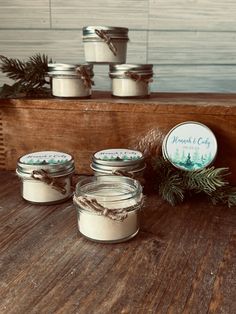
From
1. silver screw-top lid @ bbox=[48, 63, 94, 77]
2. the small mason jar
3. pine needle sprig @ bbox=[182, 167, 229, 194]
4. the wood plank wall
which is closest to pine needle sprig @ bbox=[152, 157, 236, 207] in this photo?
pine needle sprig @ bbox=[182, 167, 229, 194]

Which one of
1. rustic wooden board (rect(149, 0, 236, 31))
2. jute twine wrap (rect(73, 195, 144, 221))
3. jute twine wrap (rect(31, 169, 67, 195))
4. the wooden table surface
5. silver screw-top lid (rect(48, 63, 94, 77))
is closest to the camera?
the wooden table surface

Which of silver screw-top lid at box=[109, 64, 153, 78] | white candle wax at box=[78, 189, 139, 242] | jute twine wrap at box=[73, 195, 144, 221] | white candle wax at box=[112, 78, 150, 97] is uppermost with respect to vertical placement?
silver screw-top lid at box=[109, 64, 153, 78]

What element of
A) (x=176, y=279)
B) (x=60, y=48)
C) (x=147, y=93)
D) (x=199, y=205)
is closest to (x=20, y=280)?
(x=176, y=279)

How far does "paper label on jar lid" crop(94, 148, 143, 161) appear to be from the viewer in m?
0.71

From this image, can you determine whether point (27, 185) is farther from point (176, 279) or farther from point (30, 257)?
point (176, 279)

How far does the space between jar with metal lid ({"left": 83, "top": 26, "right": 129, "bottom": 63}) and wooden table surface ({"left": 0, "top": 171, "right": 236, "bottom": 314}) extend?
1.15 feet

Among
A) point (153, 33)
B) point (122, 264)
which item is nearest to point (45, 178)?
point (122, 264)

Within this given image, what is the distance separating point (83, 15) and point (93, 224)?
0.80 metres

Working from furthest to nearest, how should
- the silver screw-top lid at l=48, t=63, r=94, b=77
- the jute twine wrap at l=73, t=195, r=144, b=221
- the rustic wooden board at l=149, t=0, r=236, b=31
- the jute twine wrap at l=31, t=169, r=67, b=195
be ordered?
the rustic wooden board at l=149, t=0, r=236, b=31 → the silver screw-top lid at l=48, t=63, r=94, b=77 → the jute twine wrap at l=31, t=169, r=67, b=195 → the jute twine wrap at l=73, t=195, r=144, b=221

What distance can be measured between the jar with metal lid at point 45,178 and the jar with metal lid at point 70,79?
7.1 inches

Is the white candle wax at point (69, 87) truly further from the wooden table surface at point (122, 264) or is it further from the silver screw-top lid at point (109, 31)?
the wooden table surface at point (122, 264)

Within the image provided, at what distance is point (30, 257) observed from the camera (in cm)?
52

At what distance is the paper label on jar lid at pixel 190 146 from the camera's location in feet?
2.35

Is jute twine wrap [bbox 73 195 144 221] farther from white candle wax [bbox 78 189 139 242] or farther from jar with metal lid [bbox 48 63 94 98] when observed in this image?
jar with metal lid [bbox 48 63 94 98]
